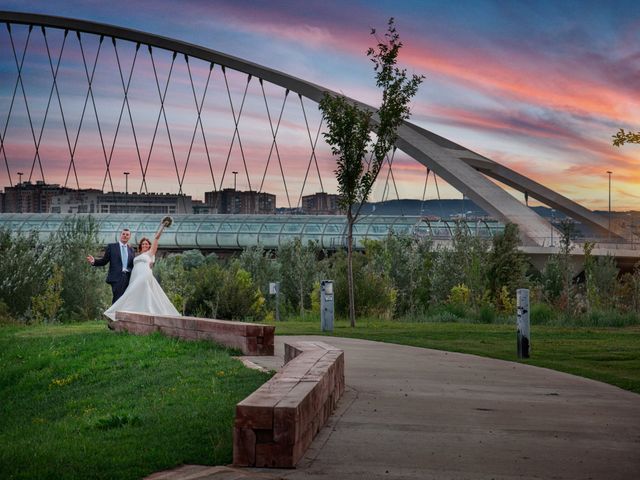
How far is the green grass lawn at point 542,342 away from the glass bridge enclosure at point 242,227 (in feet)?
95.3

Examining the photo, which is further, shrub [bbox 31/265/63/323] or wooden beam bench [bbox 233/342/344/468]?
shrub [bbox 31/265/63/323]

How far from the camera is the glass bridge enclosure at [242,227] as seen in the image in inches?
2170

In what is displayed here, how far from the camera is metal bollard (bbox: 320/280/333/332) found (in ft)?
66.4

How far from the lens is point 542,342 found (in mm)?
17578

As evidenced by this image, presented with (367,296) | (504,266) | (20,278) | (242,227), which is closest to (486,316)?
(367,296)

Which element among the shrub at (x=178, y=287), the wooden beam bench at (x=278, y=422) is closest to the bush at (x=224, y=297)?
the shrub at (x=178, y=287)

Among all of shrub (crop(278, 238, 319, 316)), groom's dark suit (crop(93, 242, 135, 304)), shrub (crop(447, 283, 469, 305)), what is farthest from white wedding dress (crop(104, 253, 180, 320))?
shrub (crop(278, 238, 319, 316))

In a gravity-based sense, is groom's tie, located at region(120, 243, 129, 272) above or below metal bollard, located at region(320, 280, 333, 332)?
above

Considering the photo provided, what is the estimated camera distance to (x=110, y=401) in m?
10.8

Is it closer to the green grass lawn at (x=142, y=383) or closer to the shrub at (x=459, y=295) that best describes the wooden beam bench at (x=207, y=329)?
the green grass lawn at (x=142, y=383)

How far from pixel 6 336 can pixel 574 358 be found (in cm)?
1095

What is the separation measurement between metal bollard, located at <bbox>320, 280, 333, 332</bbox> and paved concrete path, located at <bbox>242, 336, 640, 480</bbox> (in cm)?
752

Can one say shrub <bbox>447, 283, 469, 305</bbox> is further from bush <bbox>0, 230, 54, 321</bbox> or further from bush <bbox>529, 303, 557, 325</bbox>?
bush <bbox>0, 230, 54, 321</bbox>

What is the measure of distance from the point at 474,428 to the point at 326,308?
39.8 feet
